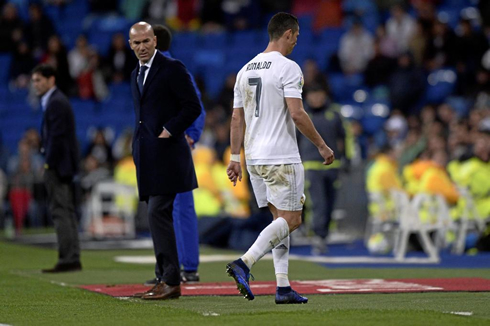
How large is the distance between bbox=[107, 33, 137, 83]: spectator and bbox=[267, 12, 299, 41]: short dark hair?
660 inches

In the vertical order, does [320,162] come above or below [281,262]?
above

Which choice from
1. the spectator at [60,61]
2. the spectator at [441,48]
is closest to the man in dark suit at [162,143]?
the spectator at [441,48]

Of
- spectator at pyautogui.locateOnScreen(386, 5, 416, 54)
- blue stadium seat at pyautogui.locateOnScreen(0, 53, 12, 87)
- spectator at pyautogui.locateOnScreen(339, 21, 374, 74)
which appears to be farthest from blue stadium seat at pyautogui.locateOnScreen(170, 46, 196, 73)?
spectator at pyautogui.locateOnScreen(386, 5, 416, 54)

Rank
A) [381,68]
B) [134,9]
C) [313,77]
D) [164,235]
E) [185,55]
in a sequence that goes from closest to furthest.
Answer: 1. [164,235]
2. [313,77]
3. [381,68]
4. [185,55]
5. [134,9]

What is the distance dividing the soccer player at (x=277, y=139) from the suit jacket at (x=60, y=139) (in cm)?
382

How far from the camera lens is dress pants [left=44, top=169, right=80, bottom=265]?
1145cm

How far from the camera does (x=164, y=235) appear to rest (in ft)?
27.4

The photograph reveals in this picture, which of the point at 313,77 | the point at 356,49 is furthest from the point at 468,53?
the point at 313,77

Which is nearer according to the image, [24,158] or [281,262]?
[281,262]

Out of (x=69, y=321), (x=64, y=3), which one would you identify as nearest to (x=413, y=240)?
(x=69, y=321)

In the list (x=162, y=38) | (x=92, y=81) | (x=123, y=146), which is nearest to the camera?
(x=162, y=38)

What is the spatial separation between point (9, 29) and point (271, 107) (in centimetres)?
1900

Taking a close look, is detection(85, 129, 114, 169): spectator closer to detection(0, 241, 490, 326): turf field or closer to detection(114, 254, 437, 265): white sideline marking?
detection(114, 254, 437, 265): white sideline marking

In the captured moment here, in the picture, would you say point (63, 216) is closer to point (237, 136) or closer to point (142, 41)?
point (142, 41)
